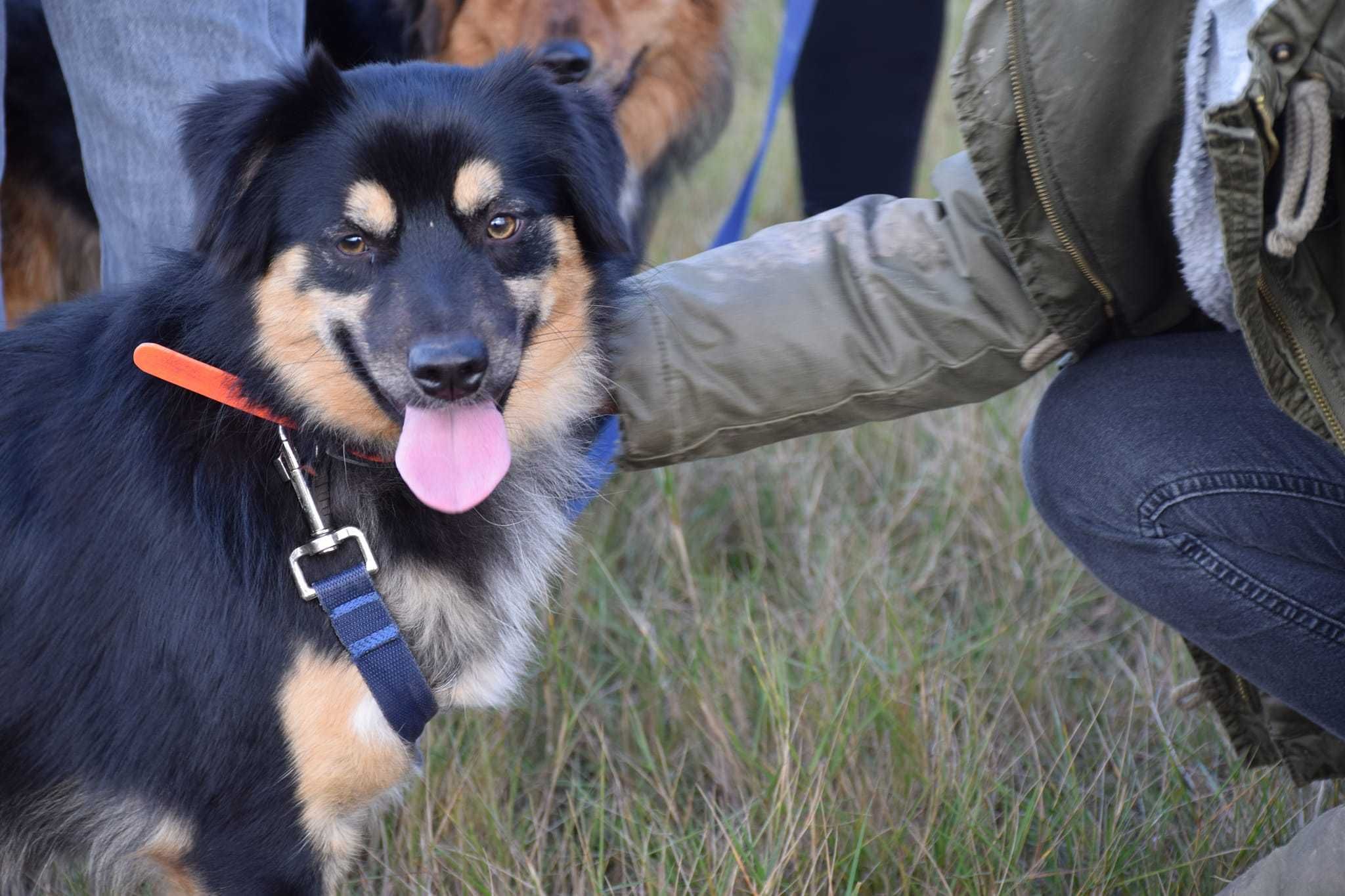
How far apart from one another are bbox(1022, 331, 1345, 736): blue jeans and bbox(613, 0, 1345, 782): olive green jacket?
14 cm

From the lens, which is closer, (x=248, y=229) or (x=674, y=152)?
(x=248, y=229)

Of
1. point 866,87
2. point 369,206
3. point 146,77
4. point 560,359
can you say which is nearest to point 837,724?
point 560,359

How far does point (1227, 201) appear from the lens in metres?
1.59

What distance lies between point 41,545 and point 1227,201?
1.74 meters

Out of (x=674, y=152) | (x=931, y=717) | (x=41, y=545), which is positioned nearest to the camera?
(x=41, y=545)

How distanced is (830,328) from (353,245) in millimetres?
784

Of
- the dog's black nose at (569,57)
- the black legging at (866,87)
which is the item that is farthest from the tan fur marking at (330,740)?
the black legging at (866,87)

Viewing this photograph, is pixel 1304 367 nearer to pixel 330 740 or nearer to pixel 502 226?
pixel 502 226

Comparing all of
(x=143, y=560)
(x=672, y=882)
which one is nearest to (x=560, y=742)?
(x=672, y=882)

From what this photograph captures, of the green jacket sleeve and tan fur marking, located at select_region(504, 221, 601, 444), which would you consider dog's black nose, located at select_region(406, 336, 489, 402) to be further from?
the green jacket sleeve

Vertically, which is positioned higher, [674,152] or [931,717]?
[674,152]

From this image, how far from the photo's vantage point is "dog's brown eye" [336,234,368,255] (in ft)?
6.29

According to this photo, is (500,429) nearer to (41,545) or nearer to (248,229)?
(248,229)

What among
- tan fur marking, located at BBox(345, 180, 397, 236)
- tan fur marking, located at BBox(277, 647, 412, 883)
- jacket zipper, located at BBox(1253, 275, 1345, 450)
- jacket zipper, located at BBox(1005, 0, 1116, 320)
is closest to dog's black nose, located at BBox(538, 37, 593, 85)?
tan fur marking, located at BBox(345, 180, 397, 236)
